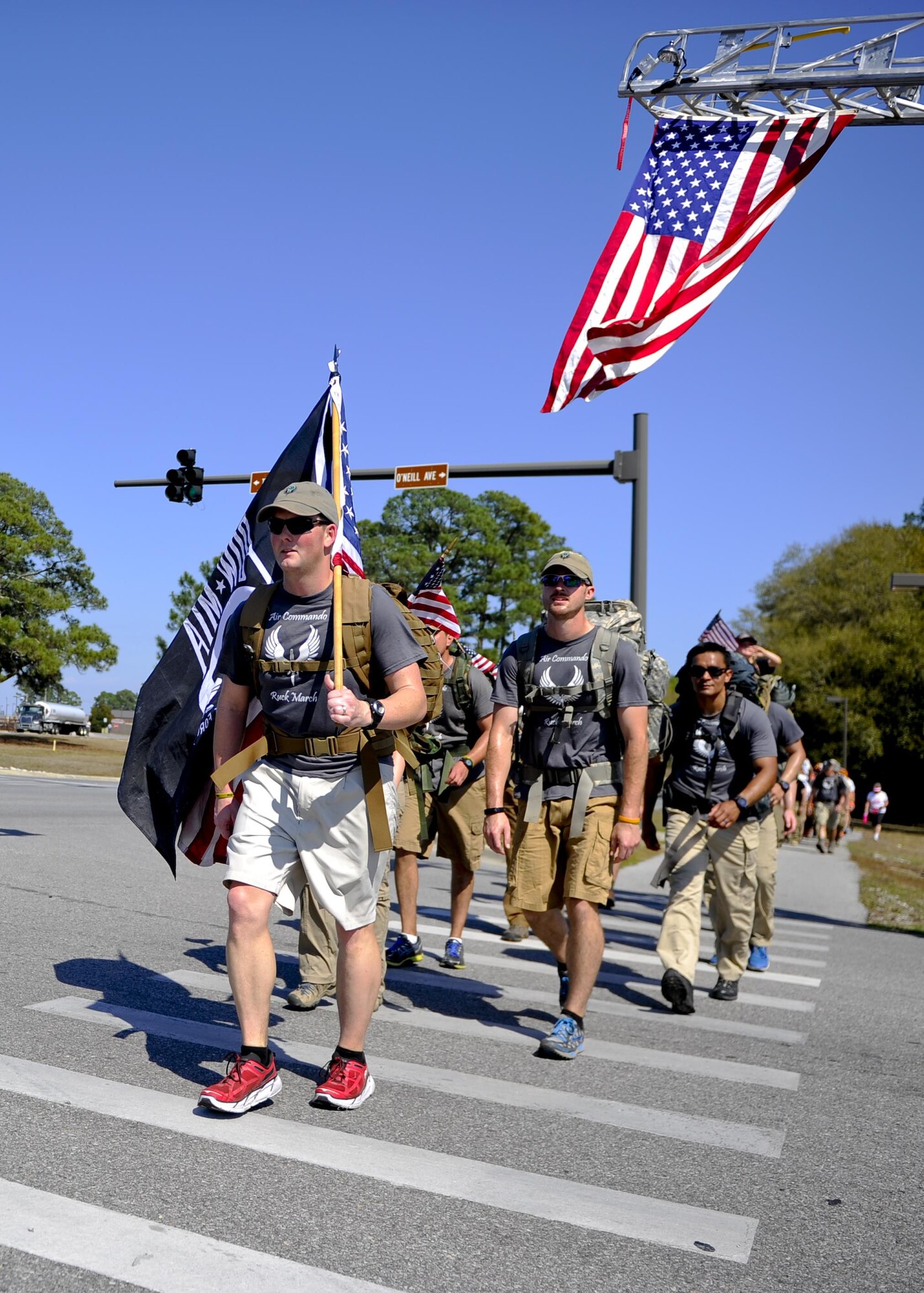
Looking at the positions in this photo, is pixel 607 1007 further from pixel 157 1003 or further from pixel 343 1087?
pixel 343 1087

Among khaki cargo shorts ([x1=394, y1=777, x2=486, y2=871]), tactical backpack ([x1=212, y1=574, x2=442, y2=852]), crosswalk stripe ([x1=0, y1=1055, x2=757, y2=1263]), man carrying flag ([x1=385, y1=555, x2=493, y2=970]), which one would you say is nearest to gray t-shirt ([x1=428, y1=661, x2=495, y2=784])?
man carrying flag ([x1=385, y1=555, x2=493, y2=970])

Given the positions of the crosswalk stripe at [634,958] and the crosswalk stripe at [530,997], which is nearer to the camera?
the crosswalk stripe at [530,997]

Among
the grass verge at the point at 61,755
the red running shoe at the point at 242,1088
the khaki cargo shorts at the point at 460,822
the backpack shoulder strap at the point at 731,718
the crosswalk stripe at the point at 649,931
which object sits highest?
the backpack shoulder strap at the point at 731,718

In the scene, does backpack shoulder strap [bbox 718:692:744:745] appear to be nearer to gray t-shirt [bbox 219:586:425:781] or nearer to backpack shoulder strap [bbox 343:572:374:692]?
gray t-shirt [bbox 219:586:425:781]

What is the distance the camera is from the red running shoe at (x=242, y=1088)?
4.03 meters

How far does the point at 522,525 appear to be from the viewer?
6388 cm

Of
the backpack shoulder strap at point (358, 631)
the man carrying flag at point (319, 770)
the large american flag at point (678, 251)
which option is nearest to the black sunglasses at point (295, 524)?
the man carrying flag at point (319, 770)

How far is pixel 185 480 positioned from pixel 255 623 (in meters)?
16.4

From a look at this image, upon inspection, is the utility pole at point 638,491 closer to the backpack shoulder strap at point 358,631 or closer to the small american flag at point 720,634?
the small american flag at point 720,634

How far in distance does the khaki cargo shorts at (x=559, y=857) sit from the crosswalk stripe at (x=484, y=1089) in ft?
3.36

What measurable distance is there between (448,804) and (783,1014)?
7.96 feet

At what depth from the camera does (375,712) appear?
4.13 metres

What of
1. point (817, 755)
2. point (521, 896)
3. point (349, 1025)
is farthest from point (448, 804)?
point (817, 755)

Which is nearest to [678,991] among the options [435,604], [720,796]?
[720,796]
